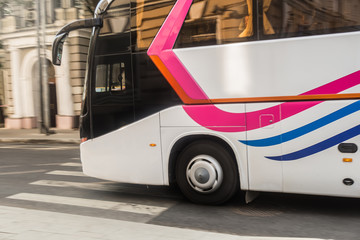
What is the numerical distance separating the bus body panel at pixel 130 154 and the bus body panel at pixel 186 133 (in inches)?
4.3

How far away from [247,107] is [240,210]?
147 centimetres

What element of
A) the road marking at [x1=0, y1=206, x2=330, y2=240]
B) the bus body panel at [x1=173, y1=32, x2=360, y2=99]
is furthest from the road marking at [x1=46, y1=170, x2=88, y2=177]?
the bus body panel at [x1=173, y1=32, x2=360, y2=99]

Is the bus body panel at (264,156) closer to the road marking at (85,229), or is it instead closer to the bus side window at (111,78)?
the road marking at (85,229)

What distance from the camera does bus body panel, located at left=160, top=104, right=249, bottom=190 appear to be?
212 inches

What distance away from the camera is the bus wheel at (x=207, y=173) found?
5.55 metres

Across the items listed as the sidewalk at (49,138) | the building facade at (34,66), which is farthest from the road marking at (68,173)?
the building facade at (34,66)

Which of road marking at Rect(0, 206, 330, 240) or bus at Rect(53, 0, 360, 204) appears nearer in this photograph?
road marking at Rect(0, 206, 330, 240)

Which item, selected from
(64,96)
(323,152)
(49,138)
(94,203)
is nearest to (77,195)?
(94,203)

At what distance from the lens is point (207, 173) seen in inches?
222

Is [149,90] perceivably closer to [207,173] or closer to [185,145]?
[185,145]

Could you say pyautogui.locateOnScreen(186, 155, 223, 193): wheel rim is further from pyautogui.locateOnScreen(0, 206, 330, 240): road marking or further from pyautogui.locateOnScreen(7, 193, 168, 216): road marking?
pyautogui.locateOnScreen(0, 206, 330, 240): road marking

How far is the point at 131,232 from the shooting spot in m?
4.58

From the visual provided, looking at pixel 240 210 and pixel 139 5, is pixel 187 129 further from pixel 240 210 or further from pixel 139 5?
pixel 139 5

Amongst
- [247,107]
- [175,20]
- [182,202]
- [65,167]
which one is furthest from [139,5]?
[65,167]
